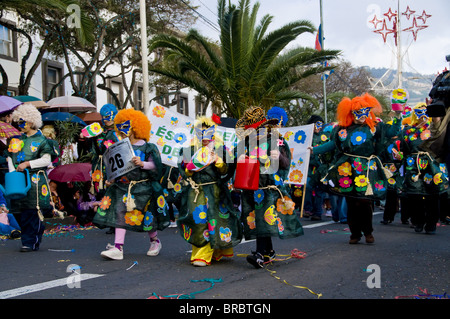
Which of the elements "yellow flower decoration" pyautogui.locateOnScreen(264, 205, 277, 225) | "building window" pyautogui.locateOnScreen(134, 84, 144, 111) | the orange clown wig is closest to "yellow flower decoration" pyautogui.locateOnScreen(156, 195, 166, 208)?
"yellow flower decoration" pyautogui.locateOnScreen(264, 205, 277, 225)

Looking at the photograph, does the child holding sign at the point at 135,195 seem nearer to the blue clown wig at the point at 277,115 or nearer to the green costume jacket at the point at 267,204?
the green costume jacket at the point at 267,204

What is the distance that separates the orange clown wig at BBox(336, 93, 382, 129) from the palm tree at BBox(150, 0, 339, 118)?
28.7 feet

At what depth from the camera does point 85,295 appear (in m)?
4.87

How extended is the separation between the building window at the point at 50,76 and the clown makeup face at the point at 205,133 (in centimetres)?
1953

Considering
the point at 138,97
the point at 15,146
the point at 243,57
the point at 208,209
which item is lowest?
the point at 208,209

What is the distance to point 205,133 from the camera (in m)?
6.39

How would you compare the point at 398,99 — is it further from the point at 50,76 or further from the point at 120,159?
the point at 50,76

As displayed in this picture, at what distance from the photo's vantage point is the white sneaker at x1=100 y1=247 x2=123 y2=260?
6668 mm

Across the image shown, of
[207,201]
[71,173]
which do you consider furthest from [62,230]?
[207,201]

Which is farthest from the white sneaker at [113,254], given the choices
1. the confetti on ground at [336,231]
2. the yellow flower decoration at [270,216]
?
the confetti on ground at [336,231]

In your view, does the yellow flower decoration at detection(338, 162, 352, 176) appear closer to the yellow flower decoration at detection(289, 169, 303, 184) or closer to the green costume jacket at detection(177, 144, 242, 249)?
the green costume jacket at detection(177, 144, 242, 249)

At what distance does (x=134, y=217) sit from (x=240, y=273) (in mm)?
1633

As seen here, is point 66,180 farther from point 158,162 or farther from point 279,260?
point 279,260

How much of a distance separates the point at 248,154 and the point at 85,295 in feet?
7.57
